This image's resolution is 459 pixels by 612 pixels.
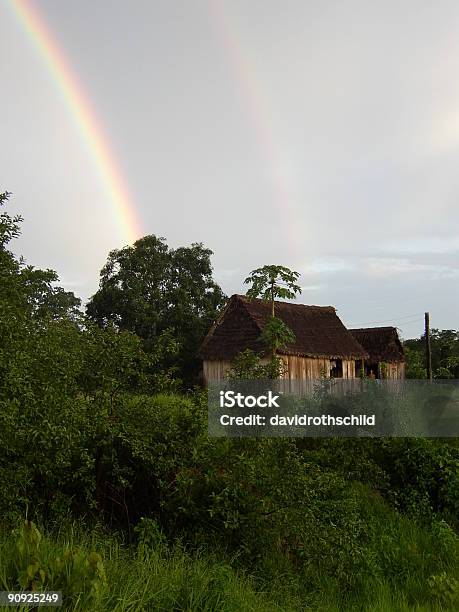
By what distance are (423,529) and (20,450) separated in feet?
24.3

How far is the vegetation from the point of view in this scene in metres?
7.11

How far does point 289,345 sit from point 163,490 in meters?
23.6

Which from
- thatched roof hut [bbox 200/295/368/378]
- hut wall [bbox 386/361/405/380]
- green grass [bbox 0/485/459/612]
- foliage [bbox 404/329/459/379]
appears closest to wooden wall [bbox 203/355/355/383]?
thatched roof hut [bbox 200/295/368/378]

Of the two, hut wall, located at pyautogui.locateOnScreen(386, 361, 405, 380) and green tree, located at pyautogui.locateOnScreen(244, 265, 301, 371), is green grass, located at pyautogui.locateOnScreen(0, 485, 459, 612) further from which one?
hut wall, located at pyautogui.locateOnScreen(386, 361, 405, 380)

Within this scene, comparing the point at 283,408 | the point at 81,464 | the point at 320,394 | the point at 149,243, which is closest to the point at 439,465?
the point at 320,394

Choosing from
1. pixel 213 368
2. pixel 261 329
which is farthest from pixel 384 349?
pixel 213 368

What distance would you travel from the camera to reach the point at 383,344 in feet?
142

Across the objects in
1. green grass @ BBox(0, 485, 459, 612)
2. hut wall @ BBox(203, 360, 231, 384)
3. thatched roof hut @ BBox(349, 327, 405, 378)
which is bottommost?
green grass @ BBox(0, 485, 459, 612)

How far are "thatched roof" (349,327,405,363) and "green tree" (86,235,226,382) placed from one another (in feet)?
34.2

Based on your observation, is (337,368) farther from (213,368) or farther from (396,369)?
(396,369)

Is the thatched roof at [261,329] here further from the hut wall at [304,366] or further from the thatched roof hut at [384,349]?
the thatched roof hut at [384,349]

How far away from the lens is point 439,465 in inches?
493

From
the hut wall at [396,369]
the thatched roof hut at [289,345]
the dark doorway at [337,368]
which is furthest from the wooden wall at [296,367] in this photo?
the hut wall at [396,369]

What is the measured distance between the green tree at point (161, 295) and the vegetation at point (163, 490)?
2695 cm
